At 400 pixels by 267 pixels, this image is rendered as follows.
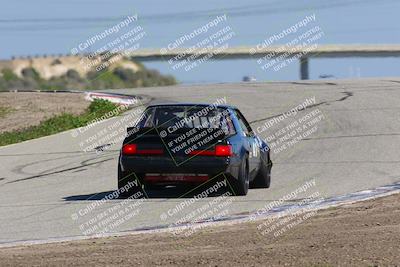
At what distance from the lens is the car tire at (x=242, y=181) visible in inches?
557

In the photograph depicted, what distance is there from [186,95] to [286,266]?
90.8ft

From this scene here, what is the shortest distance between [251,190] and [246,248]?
607 centimetres

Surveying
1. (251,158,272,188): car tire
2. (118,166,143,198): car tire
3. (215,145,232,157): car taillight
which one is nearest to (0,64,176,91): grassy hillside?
(251,158,272,188): car tire

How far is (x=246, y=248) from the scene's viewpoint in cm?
941

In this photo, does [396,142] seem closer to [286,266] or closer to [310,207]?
[310,207]

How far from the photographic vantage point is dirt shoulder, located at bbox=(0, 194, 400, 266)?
866 centimetres

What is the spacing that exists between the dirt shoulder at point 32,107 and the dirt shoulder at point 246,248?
18.7m

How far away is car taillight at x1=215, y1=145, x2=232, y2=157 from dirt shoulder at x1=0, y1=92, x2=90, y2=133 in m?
15.6

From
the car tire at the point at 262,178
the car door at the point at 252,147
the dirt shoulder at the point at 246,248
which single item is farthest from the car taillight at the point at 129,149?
the dirt shoulder at the point at 246,248

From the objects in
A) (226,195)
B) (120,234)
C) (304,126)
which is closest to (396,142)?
(304,126)

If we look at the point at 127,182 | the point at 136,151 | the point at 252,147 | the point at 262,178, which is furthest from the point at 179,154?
the point at 262,178

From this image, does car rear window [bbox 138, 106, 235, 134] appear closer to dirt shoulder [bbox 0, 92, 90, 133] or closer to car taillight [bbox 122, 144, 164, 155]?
car taillight [bbox 122, 144, 164, 155]

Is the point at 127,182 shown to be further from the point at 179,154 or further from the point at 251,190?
the point at 251,190

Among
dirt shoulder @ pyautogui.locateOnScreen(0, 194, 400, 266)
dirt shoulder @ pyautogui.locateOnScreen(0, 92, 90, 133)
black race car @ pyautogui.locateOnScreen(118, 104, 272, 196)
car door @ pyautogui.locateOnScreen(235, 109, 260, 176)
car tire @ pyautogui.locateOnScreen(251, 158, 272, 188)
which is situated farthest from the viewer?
dirt shoulder @ pyautogui.locateOnScreen(0, 92, 90, 133)
